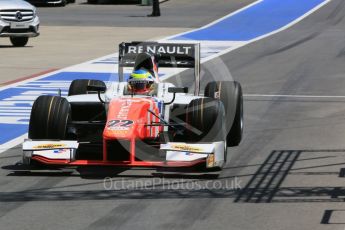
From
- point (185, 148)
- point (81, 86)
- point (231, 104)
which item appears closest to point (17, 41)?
point (81, 86)

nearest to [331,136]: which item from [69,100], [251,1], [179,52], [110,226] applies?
[179,52]

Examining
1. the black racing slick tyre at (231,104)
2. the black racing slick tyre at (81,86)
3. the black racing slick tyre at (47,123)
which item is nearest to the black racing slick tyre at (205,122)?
the black racing slick tyre at (231,104)

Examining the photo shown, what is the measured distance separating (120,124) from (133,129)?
19 centimetres

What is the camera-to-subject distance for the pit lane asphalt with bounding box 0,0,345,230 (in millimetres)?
10914

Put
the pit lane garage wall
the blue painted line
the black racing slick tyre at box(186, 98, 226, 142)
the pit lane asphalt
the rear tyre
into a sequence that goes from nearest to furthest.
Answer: the pit lane asphalt
the black racing slick tyre at box(186, 98, 226, 142)
the pit lane garage wall
the rear tyre
the blue painted line

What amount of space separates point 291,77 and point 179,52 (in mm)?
9654

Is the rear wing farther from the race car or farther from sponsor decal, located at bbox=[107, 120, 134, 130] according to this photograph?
sponsor decal, located at bbox=[107, 120, 134, 130]

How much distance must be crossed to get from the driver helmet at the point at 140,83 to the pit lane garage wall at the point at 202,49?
94.5 inches

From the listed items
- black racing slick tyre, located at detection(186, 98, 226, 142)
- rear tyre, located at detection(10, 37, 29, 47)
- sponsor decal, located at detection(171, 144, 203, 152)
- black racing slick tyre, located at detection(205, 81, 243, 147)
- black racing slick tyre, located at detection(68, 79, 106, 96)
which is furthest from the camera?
rear tyre, located at detection(10, 37, 29, 47)

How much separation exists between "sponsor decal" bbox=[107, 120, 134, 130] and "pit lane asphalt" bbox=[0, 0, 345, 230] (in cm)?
62

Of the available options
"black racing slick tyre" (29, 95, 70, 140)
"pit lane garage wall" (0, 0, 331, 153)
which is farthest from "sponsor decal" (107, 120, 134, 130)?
"pit lane garage wall" (0, 0, 331, 153)

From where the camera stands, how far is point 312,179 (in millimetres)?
13180

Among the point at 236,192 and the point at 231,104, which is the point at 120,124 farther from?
the point at 231,104

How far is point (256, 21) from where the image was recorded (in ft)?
145
